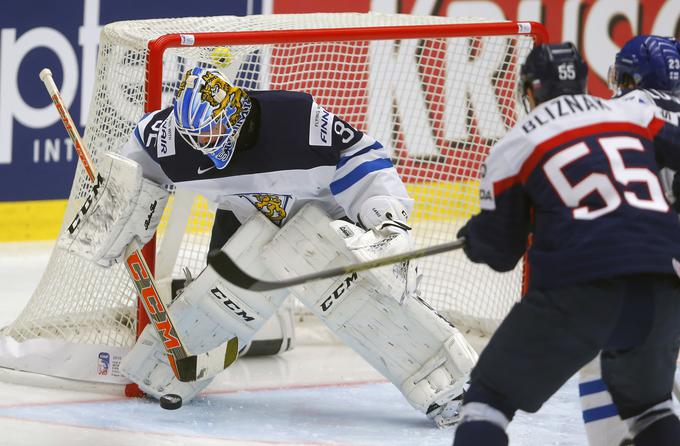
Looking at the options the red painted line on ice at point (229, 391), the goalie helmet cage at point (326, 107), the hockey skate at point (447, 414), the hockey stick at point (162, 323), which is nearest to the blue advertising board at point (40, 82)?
the goalie helmet cage at point (326, 107)

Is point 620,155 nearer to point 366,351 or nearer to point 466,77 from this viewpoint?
point 366,351

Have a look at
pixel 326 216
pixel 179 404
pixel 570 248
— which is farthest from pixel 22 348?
pixel 570 248

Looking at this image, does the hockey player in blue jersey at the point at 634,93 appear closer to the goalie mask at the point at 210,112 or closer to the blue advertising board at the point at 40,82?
the goalie mask at the point at 210,112

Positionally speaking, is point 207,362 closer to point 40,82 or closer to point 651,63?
point 651,63

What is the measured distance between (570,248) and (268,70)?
7.43ft

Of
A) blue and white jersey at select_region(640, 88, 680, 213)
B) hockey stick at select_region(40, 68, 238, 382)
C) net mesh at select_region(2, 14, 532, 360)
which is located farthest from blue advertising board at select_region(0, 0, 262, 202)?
blue and white jersey at select_region(640, 88, 680, 213)

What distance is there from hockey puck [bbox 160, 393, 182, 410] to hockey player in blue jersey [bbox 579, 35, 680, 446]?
3.84 feet

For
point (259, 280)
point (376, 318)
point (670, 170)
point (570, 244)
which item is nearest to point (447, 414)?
point (376, 318)

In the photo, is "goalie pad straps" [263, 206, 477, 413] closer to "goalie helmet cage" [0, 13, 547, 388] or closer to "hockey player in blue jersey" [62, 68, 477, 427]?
"hockey player in blue jersey" [62, 68, 477, 427]

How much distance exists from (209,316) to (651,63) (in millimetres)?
1365

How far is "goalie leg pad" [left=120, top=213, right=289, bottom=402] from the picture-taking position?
3.86m

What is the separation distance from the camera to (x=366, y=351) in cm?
390

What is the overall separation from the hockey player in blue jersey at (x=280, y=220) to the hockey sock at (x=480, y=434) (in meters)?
0.91

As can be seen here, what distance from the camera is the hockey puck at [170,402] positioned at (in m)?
3.93
